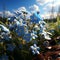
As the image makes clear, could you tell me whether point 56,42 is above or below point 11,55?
above

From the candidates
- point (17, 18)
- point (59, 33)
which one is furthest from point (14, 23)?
point (59, 33)

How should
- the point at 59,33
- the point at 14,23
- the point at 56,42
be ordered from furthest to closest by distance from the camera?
the point at 59,33
the point at 56,42
the point at 14,23

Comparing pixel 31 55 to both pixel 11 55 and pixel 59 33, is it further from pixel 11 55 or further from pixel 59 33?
pixel 59 33

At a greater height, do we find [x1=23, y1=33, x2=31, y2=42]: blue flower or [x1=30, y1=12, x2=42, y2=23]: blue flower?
[x1=30, y1=12, x2=42, y2=23]: blue flower

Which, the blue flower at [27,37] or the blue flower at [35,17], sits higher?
the blue flower at [35,17]

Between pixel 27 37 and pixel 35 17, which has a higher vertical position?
pixel 35 17

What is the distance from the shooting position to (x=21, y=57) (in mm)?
2113

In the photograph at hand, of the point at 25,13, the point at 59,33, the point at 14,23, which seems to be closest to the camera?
the point at 14,23

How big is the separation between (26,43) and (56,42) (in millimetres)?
469

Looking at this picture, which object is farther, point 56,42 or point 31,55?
point 56,42

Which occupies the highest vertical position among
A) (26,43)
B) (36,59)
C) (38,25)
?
(38,25)

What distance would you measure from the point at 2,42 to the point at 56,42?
0.64 metres

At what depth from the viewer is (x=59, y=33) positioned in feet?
9.42

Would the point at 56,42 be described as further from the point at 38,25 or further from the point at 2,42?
the point at 2,42
